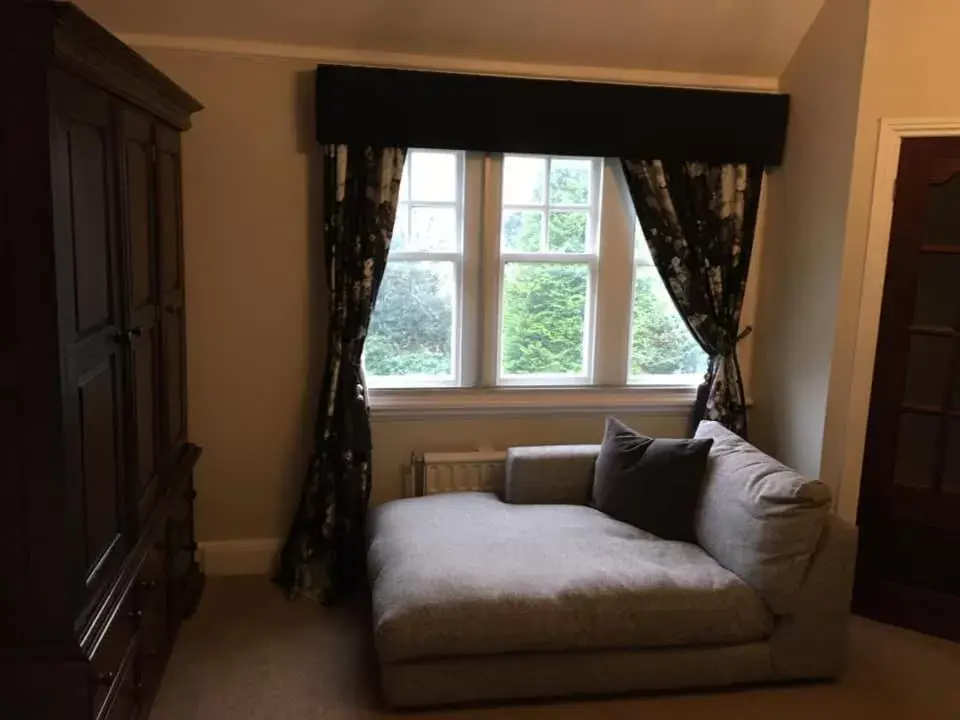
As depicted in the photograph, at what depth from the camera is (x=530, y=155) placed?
371cm

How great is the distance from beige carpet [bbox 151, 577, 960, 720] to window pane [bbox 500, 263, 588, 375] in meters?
1.37

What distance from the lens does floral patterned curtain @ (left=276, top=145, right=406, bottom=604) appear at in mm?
3463

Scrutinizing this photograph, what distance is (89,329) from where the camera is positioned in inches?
81.8

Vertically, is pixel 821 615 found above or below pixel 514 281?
below

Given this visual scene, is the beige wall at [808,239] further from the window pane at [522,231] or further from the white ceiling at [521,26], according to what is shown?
the window pane at [522,231]

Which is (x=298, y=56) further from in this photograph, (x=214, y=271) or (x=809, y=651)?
(x=809, y=651)

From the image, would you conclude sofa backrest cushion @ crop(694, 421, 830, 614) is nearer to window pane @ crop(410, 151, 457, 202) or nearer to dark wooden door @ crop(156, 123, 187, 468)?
window pane @ crop(410, 151, 457, 202)

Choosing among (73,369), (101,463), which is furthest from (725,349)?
(73,369)

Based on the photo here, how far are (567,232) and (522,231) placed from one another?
0.70ft

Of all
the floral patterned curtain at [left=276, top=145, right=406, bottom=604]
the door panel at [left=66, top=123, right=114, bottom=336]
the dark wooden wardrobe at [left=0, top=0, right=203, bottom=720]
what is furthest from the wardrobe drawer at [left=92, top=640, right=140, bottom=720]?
the floral patterned curtain at [left=276, top=145, right=406, bottom=604]

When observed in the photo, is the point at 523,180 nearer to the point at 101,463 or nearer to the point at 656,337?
the point at 656,337

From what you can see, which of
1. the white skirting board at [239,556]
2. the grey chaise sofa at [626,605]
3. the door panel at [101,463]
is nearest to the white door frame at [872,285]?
the grey chaise sofa at [626,605]

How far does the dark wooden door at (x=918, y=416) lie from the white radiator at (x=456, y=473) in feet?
5.07

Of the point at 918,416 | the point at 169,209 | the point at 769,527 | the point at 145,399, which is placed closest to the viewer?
the point at 145,399
